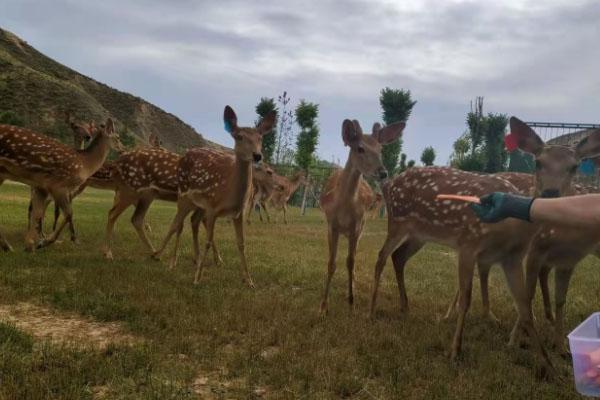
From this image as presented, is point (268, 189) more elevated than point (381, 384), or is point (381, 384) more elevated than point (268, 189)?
point (268, 189)

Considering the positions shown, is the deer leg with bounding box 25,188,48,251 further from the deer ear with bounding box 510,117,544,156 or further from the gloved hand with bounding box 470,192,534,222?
the gloved hand with bounding box 470,192,534,222

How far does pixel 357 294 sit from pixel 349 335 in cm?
214

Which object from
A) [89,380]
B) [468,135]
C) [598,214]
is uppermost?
[468,135]

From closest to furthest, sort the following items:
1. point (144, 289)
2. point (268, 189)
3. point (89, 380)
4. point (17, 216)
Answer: point (89, 380) < point (144, 289) < point (17, 216) < point (268, 189)

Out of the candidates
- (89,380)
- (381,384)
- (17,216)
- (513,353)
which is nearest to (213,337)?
(89,380)

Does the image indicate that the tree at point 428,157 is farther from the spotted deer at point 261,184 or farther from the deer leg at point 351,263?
the deer leg at point 351,263

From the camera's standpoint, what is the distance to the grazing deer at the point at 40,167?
784 centimetres

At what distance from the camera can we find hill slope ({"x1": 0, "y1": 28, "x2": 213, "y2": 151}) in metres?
55.0

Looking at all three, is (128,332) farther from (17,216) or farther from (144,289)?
(17,216)

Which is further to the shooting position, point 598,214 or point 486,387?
point 486,387

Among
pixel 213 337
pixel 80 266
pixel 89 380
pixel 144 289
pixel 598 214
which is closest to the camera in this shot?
pixel 598 214

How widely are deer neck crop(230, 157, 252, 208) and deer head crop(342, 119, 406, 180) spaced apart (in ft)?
5.29

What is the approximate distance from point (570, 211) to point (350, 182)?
11.5 ft

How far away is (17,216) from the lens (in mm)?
11914
